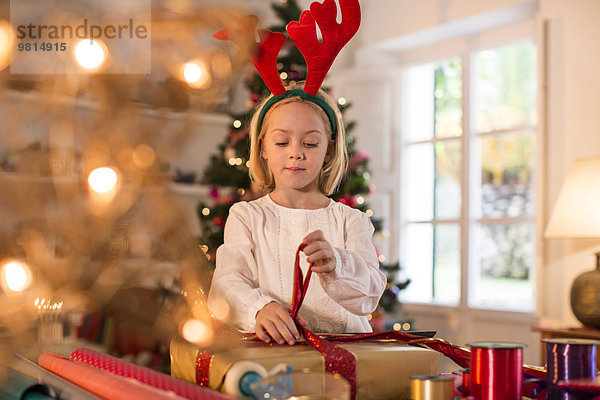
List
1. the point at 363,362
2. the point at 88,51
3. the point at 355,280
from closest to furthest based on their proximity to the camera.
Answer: the point at 363,362 → the point at 355,280 → the point at 88,51

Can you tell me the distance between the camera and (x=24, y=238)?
100 centimetres

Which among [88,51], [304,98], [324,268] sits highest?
[88,51]

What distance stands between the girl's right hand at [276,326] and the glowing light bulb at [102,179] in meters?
0.40

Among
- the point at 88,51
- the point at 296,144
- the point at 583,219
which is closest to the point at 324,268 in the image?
the point at 296,144

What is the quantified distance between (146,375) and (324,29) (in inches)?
24.2

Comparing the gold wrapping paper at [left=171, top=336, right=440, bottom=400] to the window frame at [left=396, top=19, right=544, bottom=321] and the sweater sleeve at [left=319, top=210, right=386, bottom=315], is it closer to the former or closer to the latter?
the sweater sleeve at [left=319, top=210, right=386, bottom=315]

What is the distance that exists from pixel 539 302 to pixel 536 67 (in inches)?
44.7

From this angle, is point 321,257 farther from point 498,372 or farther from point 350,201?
point 350,201

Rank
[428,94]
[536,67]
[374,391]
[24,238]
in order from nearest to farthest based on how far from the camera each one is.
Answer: [374,391]
[24,238]
[536,67]
[428,94]

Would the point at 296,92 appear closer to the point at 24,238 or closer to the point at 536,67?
the point at 24,238

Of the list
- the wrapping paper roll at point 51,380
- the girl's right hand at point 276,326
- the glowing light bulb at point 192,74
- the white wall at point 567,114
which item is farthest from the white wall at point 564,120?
the wrapping paper roll at point 51,380

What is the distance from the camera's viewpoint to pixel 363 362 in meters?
0.69

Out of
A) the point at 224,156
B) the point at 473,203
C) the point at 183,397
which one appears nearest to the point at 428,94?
the point at 473,203

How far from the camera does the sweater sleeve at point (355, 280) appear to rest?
91cm
